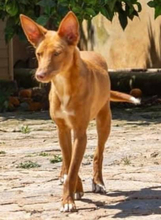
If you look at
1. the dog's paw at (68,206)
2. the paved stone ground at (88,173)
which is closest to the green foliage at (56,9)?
the paved stone ground at (88,173)

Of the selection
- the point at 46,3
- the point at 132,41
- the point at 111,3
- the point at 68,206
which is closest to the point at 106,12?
the point at 111,3

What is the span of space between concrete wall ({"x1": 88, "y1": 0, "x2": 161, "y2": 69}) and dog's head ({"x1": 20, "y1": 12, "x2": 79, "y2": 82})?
265 inches

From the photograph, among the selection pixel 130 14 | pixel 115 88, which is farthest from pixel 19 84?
pixel 130 14

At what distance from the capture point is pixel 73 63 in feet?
16.7

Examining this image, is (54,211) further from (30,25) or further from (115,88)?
(115,88)

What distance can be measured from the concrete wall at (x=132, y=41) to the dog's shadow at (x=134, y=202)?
6546 millimetres

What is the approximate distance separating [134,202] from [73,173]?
0.51 metres

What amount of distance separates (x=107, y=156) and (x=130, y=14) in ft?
11.2

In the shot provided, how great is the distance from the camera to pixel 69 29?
16.3ft

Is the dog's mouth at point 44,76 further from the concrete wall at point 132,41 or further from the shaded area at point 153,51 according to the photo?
the shaded area at point 153,51

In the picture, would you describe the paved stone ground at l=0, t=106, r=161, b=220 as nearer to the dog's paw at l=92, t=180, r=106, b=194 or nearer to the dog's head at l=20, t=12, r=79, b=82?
the dog's paw at l=92, t=180, r=106, b=194

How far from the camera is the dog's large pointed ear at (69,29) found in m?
4.96

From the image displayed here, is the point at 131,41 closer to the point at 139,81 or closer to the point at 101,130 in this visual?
the point at 139,81

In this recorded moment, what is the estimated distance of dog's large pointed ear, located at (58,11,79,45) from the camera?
4.96 m
